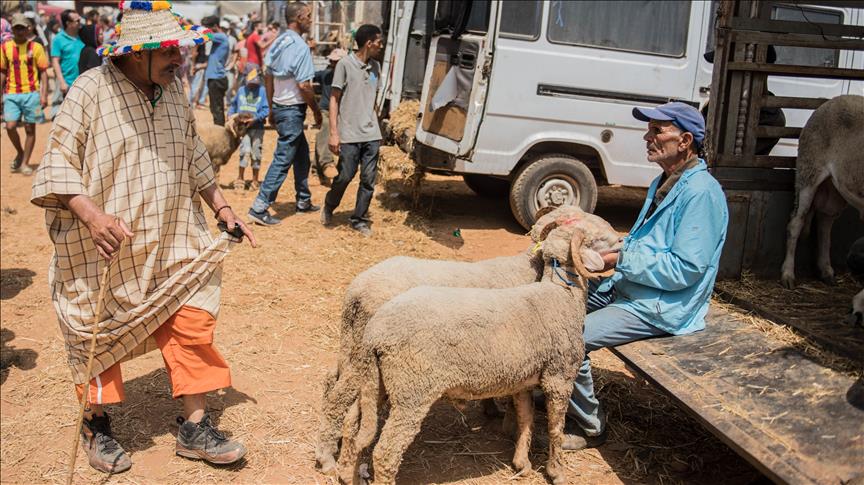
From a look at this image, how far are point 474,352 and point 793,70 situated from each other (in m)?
3.51

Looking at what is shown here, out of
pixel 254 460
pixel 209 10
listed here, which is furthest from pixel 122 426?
pixel 209 10

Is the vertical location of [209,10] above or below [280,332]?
above

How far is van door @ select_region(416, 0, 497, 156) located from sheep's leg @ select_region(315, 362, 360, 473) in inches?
176

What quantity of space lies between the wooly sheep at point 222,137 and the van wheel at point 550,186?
12.8ft

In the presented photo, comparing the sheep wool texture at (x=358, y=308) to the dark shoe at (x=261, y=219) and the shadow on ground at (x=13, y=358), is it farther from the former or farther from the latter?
the dark shoe at (x=261, y=219)

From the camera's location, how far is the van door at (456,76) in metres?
7.89

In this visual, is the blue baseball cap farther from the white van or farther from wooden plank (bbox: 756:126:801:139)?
the white van

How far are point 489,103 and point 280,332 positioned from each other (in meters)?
3.59

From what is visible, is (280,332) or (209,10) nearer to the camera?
(280,332)

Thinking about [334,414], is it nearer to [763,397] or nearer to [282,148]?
[763,397]

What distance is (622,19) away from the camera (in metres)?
8.22

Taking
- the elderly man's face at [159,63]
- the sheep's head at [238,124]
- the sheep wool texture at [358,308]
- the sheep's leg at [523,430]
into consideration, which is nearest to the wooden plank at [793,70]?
the sheep wool texture at [358,308]

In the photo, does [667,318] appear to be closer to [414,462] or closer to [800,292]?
[414,462]

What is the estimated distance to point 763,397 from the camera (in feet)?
11.8
